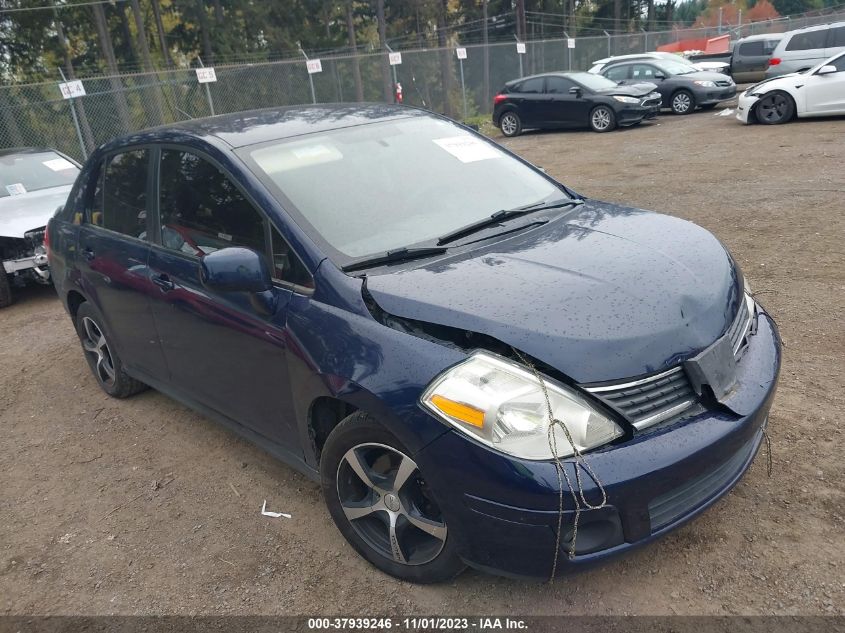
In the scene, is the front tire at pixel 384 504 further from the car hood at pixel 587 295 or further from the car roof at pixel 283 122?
the car roof at pixel 283 122

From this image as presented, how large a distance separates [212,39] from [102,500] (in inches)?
1264

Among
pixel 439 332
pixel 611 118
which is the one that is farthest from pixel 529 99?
pixel 439 332

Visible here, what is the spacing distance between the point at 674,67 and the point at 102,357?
1672 cm

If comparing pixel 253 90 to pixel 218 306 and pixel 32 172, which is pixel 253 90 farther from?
pixel 218 306

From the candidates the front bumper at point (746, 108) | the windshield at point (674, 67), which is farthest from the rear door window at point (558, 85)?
the front bumper at point (746, 108)

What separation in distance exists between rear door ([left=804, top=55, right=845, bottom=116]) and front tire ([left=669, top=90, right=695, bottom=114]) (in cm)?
418

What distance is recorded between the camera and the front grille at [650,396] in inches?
83.0

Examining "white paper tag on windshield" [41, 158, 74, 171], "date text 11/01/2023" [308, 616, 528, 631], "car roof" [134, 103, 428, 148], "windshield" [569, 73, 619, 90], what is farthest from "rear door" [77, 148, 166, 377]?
"windshield" [569, 73, 619, 90]

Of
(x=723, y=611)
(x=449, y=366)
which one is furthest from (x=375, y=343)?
(x=723, y=611)

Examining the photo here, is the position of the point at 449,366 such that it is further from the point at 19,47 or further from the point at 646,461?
the point at 19,47

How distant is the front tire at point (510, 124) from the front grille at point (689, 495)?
50.9 ft

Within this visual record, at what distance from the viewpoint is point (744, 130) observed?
12883 mm

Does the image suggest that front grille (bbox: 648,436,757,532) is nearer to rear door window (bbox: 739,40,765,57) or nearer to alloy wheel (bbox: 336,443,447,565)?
alloy wheel (bbox: 336,443,447,565)

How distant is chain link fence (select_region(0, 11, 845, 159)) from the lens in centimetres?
1484
